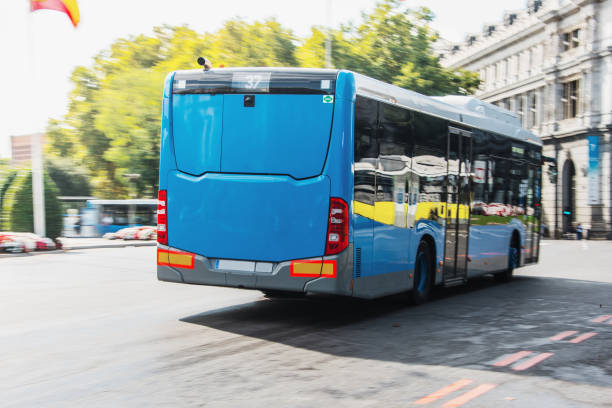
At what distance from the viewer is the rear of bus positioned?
27.5ft

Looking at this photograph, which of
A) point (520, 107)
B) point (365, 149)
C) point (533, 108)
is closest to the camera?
point (365, 149)

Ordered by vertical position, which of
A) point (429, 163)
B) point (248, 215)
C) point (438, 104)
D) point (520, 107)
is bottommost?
point (248, 215)

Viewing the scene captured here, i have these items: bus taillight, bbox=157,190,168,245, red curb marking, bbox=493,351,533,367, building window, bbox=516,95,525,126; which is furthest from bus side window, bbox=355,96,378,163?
building window, bbox=516,95,525,126

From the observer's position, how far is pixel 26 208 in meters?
25.5

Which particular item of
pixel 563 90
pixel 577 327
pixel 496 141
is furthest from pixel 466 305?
pixel 563 90

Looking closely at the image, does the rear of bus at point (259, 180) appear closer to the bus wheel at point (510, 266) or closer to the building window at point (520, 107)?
the bus wheel at point (510, 266)

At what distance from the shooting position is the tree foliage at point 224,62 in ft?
139

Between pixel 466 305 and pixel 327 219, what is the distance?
417cm

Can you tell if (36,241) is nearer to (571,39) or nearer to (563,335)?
(563,335)

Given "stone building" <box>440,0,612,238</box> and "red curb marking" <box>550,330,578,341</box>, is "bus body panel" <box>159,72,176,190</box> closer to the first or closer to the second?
"red curb marking" <box>550,330,578,341</box>

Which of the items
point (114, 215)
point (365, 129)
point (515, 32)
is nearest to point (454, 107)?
point (365, 129)

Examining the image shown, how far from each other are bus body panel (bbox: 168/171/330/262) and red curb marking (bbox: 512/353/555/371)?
249cm

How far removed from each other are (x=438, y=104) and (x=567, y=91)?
5197 centimetres

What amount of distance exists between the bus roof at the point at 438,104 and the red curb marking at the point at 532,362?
11.6ft
